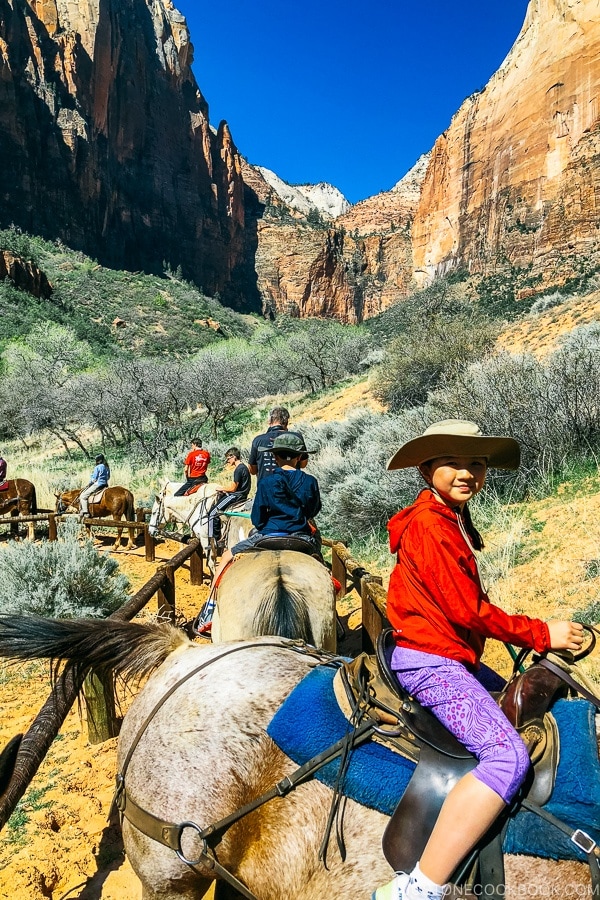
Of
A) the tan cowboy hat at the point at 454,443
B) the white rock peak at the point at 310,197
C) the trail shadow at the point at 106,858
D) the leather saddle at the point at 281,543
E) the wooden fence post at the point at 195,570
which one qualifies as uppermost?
the white rock peak at the point at 310,197

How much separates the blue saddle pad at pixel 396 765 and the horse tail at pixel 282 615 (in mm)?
1369

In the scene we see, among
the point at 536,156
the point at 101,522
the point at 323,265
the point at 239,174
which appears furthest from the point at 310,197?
the point at 101,522

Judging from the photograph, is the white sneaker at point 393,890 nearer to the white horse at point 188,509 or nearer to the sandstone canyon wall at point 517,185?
the white horse at point 188,509

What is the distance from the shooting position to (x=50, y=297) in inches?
2184

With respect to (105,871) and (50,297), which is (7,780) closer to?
(105,871)

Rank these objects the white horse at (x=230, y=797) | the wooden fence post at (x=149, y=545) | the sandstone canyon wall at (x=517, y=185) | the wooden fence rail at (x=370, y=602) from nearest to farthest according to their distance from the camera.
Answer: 1. the white horse at (x=230, y=797)
2. the wooden fence rail at (x=370, y=602)
3. the wooden fence post at (x=149, y=545)
4. the sandstone canyon wall at (x=517, y=185)

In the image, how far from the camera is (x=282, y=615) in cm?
371

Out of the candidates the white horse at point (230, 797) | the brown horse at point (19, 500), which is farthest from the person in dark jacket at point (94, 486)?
the white horse at point (230, 797)

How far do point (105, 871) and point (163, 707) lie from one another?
1.82 meters

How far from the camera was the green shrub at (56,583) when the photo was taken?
23.1 feet

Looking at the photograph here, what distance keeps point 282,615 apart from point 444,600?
196cm

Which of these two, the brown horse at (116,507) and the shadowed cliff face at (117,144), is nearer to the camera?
the brown horse at (116,507)

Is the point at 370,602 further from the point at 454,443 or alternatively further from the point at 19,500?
the point at 19,500

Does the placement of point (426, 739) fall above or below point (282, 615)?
above
